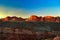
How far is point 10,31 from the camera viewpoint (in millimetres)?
39656

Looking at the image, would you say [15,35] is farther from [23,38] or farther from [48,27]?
[48,27]

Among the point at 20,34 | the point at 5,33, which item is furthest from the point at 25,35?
the point at 5,33

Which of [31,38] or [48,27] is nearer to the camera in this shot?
[31,38]

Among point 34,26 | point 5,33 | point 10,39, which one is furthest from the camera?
point 34,26

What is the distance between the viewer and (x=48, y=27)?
5628 centimetres

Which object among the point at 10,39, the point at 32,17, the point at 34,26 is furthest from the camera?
the point at 32,17

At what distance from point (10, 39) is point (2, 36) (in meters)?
2.06

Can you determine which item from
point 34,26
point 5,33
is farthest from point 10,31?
point 34,26

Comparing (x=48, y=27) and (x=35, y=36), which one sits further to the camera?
(x=48, y=27)

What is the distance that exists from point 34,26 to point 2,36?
17.8 m

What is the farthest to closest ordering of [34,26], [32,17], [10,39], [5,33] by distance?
[32,17]
[34,26]
[5,33]
[10,39]

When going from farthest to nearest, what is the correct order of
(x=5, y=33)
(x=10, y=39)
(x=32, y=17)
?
(x=32, y=17) → (x=5, y=33) → (x=10, y=39)

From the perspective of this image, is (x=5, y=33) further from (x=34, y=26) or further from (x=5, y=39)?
(x=34, y=26)

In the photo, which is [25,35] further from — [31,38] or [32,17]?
[32,17]
